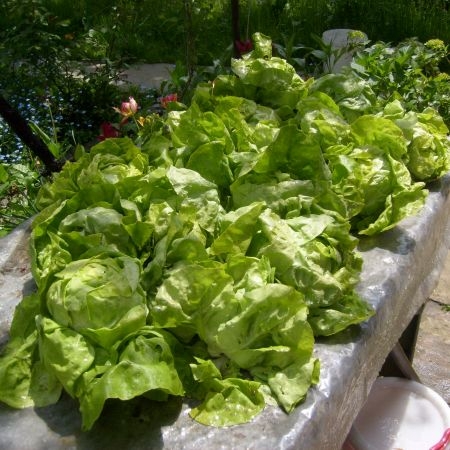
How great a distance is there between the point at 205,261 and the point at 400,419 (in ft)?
4.24

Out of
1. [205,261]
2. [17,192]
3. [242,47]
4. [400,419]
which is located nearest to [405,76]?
[242,47]

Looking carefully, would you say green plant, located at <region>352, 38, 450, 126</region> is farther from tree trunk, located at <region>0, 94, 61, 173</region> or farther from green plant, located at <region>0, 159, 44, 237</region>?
green plant, located at <region>0, 159, 44, 237</region>

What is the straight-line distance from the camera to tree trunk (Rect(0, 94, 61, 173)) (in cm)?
261

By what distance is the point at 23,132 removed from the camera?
2.67m

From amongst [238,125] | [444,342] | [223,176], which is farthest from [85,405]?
[444,342]

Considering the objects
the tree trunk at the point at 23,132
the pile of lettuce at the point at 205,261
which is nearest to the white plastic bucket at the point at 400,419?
the pile of lettuce at the point at 205,261

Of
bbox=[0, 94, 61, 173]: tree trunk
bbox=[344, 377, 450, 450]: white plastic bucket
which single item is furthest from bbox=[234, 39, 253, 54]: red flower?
bbox=[344, 377, 450, 450]: white plastic bucket

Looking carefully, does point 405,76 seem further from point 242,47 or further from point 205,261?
point 205,261

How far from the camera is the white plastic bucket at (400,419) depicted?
7.18ft

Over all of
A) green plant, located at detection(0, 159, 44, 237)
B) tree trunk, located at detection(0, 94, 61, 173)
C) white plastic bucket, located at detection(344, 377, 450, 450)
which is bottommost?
white plastic bucket, located at detection(344, 377, 450, 450)

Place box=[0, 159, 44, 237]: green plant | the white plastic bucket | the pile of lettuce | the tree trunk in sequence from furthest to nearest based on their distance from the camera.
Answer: box=[0, 159, 44, 237]: green plant → the tree trunk → the white plastic bucket → the pile of lettuce

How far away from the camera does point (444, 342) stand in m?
3.21

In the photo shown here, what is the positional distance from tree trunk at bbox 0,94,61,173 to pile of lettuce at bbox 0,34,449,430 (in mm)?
917

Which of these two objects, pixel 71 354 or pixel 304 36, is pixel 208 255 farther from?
pixel 304 36
